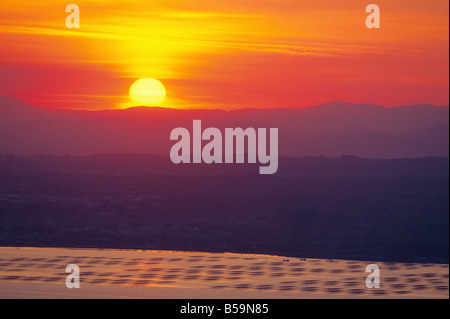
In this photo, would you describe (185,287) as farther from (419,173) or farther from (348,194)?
(419,173)

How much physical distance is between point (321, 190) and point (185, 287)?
22.8 meters

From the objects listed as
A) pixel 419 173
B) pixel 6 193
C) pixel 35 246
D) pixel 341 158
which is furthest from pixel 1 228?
pixel 341 158

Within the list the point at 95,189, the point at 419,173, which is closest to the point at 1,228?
the point at 95,189

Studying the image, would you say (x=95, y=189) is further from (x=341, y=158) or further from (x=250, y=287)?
(x=250, y=287)

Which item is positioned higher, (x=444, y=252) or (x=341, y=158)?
(x=341, y=158)

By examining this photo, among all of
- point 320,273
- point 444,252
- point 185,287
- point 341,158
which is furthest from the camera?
point 341,158

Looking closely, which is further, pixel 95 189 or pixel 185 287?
pixel 95 189

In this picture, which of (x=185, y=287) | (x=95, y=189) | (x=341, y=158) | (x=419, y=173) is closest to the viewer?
(x=185, y=287)

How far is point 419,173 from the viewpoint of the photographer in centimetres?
5219

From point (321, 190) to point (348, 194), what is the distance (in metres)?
1.60

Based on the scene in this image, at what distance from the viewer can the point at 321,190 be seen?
47031 mm

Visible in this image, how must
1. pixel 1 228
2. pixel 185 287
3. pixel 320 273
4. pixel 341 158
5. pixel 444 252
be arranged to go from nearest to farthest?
pixel 185 287, pixel 320 273, pixel 444 252, pixel 1 228, pixel 341 158

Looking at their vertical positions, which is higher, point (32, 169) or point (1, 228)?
point (32, 169)

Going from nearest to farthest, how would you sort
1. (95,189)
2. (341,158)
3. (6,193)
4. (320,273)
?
(320,273) < (6,193) < (95,189) < (341,158)
